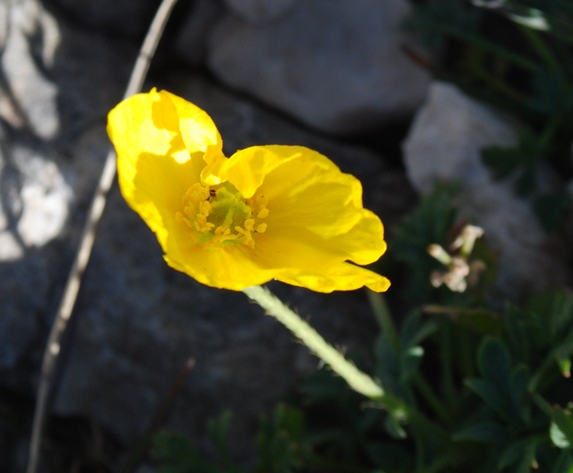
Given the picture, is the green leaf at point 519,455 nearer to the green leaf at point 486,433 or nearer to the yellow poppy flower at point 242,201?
the green leaf at point 486,433

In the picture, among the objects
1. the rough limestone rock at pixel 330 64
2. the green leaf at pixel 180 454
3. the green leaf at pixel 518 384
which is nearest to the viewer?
the green leaf at pixel 518 384

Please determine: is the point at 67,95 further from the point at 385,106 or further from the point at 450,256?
the point at 450,256

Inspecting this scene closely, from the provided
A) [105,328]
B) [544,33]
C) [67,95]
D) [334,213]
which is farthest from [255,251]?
[544,33]

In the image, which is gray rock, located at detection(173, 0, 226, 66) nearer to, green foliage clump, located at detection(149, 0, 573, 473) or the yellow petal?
green foliage clump, located at detection(149, 0, 573, 473)

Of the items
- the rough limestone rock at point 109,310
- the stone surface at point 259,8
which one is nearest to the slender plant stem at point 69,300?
the rough limestone rock at point 109,310

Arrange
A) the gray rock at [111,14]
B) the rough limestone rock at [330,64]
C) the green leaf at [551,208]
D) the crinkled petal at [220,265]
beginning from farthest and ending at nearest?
the rough limestone rock at [330,64] → the gray rock at [111,14] → the green leaf at [551,208] → the crinkled petal at [220,265]

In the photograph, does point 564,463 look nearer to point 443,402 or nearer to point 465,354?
point 465,354

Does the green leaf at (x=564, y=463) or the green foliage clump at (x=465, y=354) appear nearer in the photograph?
the green leaf at (x=564, y=463)
